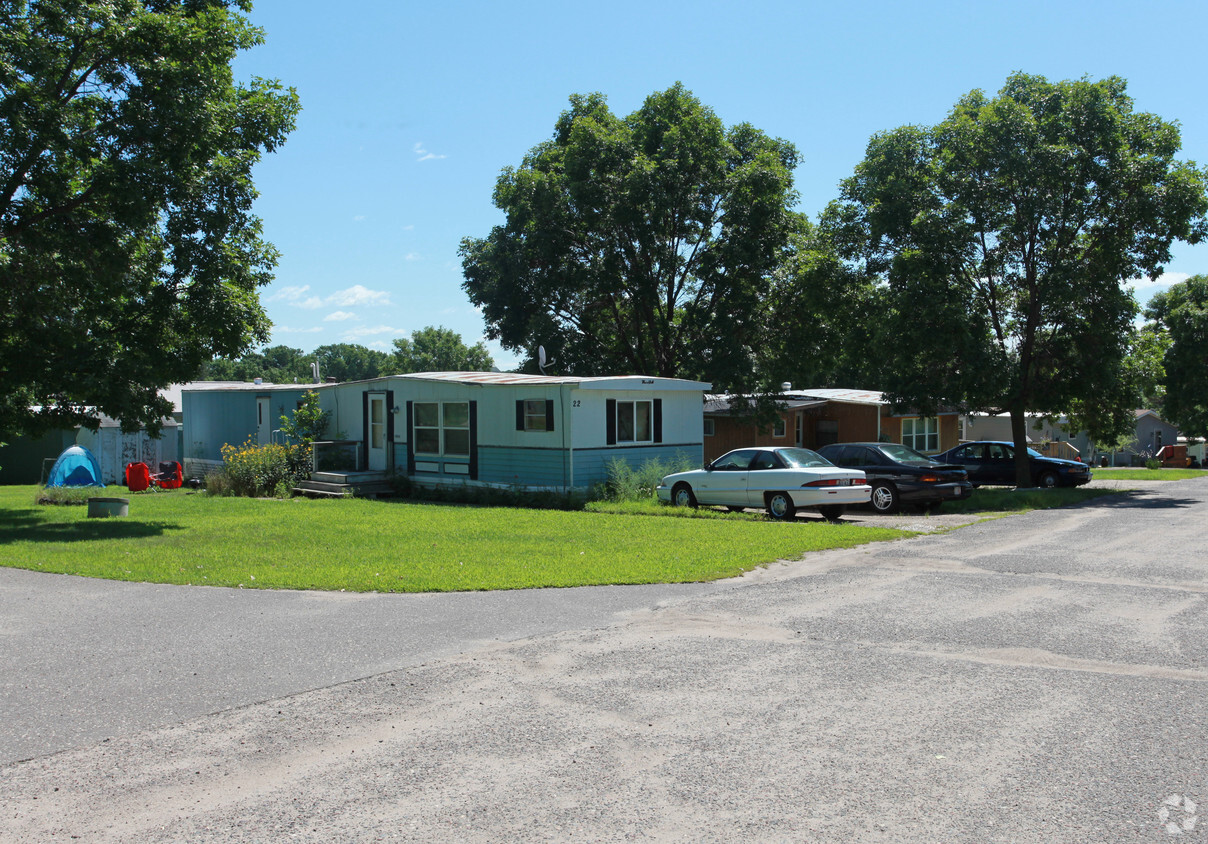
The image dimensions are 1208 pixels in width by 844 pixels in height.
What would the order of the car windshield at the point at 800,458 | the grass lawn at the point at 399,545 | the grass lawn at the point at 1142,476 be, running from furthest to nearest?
1. the grass lawn at the point at 1142,476
2. the car windshield at the point at 800,458
3. the grass lawn at the point at 399,545

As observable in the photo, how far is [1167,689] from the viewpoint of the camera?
19.8ft

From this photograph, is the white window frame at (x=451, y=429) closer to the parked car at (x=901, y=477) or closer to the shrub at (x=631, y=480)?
the shrub at (x=631, y=480)

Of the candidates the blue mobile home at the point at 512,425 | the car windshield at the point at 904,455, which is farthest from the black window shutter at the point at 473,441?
the car windshield at the point at 904,455

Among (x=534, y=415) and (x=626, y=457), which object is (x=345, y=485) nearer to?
(x=534, y=415)

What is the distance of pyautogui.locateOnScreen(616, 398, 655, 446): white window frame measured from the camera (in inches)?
830

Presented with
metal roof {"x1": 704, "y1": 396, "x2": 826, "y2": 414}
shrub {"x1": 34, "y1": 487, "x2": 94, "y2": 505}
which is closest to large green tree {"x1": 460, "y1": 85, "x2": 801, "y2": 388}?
metal roof {"x1": 704, "y1": 396, "x2": 826, "y2": 414}

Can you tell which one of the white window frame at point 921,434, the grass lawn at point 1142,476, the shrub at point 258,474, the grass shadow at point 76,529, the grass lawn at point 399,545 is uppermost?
the white window frame at point 921,434

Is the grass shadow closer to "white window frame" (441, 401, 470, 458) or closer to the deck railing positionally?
the deck railing

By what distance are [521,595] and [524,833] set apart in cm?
533

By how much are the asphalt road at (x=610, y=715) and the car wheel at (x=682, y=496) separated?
871 cm

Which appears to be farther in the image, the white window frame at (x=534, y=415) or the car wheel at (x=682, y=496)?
the white window frame at (x=534, y=415)

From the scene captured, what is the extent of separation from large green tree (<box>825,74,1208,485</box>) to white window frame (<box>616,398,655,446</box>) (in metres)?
7.26

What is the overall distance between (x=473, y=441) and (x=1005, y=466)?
Answer: 52.2 ft

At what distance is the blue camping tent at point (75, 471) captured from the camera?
81.5 feet
